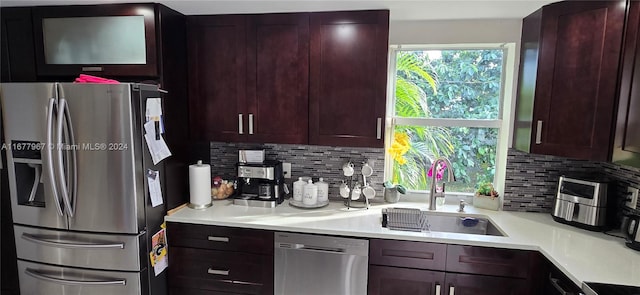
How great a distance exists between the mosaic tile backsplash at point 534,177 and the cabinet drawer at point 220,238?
1.62 m

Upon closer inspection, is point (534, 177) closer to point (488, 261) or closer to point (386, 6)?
point (488, 261)

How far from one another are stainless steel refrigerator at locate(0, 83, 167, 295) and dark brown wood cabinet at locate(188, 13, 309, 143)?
403 millimetres

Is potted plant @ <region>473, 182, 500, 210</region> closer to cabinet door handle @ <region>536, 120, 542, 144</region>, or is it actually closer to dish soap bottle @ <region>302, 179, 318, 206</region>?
cabinet door handle @ <region>536, 120, 542, 144</region>

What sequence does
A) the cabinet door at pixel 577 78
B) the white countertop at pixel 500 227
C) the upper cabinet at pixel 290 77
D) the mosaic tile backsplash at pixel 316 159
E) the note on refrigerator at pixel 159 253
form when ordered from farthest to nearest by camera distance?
the mosaic tile backsplash at pixel 316 159 → the upper cabinet at pixel 290 77 → the note on refrigerator at pixel 159 253 → the cabinet door at pixel 577 78 → the white countertop at pixel 500 227

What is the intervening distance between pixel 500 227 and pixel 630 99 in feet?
2.90

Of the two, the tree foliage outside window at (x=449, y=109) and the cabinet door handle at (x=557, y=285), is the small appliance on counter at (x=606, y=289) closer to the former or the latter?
the cabinet door handle at (x=557, y=285)

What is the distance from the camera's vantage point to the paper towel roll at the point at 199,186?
2201 millimetres

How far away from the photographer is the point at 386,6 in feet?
6.52

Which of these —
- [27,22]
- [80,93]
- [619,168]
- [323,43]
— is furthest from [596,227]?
[27,22]

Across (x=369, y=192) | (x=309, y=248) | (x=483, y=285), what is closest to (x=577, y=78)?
(x=483, y=285)

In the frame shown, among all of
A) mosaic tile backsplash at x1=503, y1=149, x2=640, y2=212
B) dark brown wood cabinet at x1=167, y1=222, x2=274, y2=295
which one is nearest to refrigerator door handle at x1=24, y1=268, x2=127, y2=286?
dark brown wood cabinet at x1=167, y1=222, x2=274, y2=295

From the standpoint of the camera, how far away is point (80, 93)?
1.79 m

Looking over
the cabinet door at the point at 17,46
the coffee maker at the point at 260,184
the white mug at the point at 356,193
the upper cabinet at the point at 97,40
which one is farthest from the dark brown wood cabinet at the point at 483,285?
the cabinet door at the point at 17,46

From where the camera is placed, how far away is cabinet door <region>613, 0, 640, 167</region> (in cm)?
152
